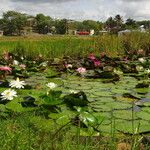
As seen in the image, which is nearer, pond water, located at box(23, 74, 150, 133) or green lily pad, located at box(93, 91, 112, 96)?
pond water, located at box(23, 74, 150, 133)

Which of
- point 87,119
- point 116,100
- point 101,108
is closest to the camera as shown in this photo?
point 87,119

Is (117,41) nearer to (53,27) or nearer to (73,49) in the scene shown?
(73,49)

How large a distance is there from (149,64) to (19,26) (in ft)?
265

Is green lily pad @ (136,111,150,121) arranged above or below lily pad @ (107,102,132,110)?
above

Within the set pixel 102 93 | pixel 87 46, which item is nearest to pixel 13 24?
pixel 87 46

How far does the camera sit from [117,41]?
13.3 meters

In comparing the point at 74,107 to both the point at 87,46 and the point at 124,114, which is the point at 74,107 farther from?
the point at 87,46

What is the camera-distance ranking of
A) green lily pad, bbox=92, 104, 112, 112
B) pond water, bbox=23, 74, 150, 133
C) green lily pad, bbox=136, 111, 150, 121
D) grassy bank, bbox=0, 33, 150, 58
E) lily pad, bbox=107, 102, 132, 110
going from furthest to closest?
grassy bank, bbox=0, 33, 150, 58 → lily pad, bbox=107, 102, 132, 110 → green lily pad, bbox=92, 104, 112, 112 → green lily pad, bbox=136, 111, 150, 121 → pond water, bbox=23, 74, 150, 133

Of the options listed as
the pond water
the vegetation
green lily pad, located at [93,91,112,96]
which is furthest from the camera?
green lily pad, located at [93,91,112,96]

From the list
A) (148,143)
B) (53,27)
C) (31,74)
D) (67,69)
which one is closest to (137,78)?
(67,69)

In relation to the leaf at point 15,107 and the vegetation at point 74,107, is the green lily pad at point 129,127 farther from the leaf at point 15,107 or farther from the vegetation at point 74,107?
the leaf at point 15,107

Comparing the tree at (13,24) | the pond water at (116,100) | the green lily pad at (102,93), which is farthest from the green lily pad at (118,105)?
the tree at (13,24)

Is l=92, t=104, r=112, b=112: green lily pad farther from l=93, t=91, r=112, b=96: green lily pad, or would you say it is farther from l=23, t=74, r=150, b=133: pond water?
l=93, t=91, r=112, b=96: green lily pad

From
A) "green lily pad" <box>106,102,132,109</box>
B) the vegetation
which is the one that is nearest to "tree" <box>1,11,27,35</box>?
the vegetation
